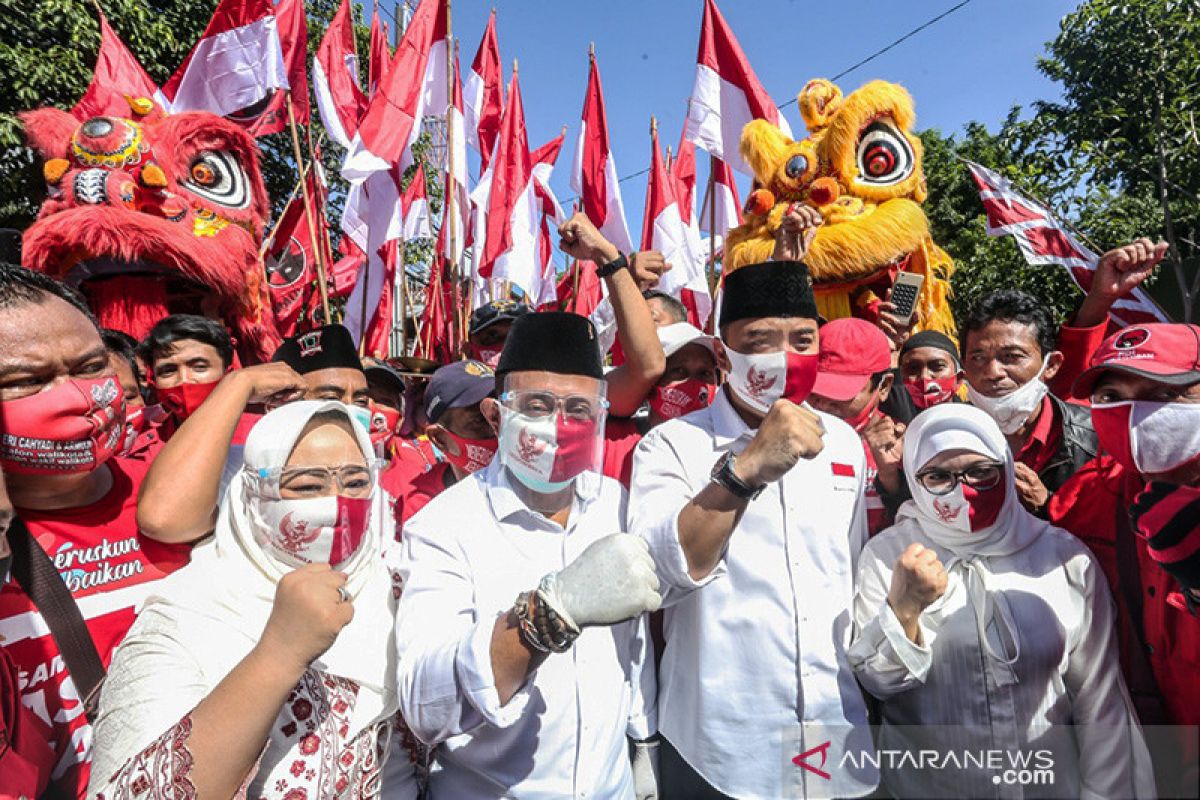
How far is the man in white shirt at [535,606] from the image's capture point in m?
1.39

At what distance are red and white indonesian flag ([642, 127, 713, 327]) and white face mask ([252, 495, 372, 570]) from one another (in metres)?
5.07

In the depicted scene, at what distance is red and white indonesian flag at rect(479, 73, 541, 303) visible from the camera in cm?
687

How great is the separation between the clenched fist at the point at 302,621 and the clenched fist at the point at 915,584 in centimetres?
129

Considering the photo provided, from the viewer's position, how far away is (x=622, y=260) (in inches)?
102

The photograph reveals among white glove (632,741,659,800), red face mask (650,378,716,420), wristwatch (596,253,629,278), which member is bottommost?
white glove (632,741,659,800)

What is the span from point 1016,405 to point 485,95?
7.13 metres

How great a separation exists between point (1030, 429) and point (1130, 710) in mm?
1195

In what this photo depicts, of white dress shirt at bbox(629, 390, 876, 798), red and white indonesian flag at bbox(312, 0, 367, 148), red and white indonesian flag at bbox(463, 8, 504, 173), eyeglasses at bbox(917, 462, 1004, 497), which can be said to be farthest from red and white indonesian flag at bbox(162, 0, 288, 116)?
eyeglasses at bbox(917, 462, 1004, 497)

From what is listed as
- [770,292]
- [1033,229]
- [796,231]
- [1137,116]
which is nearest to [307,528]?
[770,292]

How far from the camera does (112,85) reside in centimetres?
490

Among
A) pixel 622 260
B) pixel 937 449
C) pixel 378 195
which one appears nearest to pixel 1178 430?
pixel 937 449

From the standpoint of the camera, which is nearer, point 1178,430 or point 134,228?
point 1178,430

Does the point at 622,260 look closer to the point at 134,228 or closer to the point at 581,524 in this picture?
the point at 581,524

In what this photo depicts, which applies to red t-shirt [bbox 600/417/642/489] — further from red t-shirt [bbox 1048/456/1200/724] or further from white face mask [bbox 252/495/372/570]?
red t-shirt [bbox 1048/456/1200/724]
